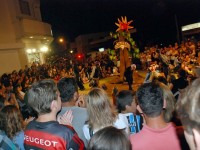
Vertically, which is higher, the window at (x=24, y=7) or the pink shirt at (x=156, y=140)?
the window at (x=24, y=7)

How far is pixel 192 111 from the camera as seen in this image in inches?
51.0

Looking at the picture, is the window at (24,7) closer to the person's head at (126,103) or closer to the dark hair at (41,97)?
the person's head at (126,103)

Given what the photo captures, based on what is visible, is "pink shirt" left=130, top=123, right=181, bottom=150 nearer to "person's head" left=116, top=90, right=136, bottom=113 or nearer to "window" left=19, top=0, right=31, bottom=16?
"person's head" left=116, top=90, right=136, bottom=113

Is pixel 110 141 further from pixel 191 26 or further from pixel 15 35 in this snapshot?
pixel 191 26

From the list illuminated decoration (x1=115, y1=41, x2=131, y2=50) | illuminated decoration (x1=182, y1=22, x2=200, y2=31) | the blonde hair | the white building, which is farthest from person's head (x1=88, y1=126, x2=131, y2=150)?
illuminated decoration (x1=182, y1=22, x2=200, y2=31)

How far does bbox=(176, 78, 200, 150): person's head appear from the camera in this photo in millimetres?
1289

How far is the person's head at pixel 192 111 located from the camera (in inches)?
50.8

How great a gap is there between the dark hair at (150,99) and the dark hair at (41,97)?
0.90 metres

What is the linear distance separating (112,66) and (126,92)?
1933 cm

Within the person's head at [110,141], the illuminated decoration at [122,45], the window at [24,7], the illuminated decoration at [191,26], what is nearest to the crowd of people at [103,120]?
the person's head at [110,141]

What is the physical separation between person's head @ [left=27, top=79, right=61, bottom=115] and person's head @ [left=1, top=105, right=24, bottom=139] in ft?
3.74

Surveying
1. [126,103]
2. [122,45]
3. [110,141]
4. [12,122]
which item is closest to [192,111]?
[110,141]

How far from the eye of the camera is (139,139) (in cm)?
256

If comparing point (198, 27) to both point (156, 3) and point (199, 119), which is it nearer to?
point (156, 3)
